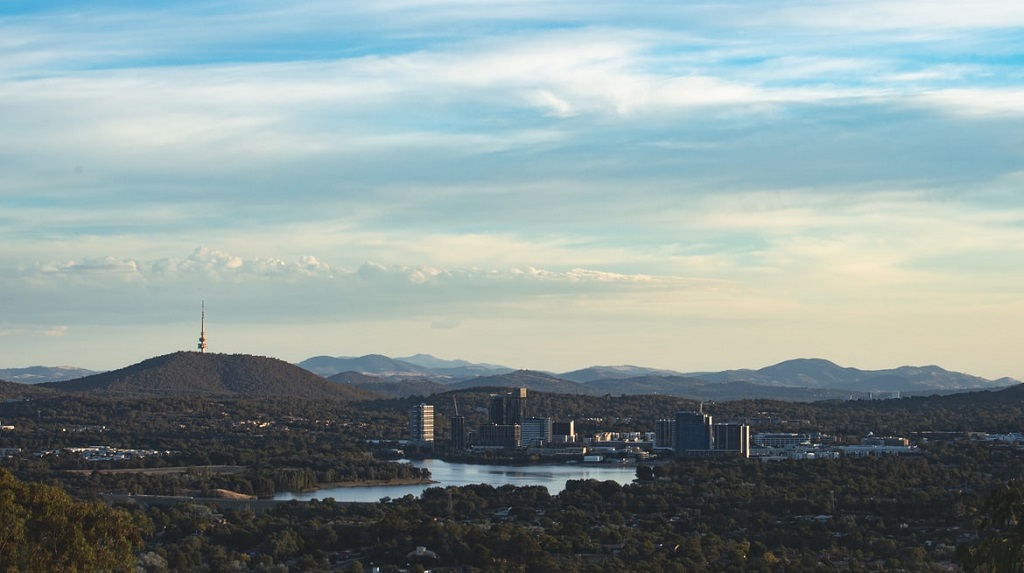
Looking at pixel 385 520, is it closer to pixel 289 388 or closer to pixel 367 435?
pixel 367 435

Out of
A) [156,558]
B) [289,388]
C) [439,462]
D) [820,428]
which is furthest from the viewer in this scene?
[289,388]

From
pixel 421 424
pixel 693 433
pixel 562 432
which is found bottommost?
pixel 693 433

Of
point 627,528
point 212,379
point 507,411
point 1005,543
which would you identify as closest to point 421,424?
point 507,411

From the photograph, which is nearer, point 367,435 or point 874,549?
point 874,549

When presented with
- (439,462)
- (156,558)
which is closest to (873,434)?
(439,462)

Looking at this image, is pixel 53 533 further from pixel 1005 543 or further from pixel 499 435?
pixel 499 435

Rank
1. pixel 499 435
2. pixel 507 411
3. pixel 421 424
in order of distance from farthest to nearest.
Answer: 1. pixel 507 411
2. pixel 421 424
3. pixel 499 435

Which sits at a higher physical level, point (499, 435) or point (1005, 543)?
point (499, 435)
